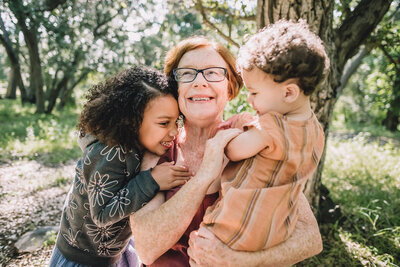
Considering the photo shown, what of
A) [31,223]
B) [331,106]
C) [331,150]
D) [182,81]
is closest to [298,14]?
[331,106]

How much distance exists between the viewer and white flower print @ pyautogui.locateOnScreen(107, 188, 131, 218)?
141 cm

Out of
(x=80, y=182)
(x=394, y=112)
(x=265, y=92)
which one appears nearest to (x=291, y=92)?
(x=265, y=92)

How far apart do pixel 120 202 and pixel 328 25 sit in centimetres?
224

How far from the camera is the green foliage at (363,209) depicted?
9.89 feet

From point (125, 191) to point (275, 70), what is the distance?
3.11 feet

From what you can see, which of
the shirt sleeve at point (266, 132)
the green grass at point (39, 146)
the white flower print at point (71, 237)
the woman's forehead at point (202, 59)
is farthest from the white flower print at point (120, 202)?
the green grass at point (39, 146)

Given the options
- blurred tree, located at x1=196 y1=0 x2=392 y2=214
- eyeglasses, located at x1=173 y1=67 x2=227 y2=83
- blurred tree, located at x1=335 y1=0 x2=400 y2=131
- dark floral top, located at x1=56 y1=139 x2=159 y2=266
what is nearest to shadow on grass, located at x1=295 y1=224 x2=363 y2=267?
blurred tree, located at x1=196 y1=0 x2=392 y2=214

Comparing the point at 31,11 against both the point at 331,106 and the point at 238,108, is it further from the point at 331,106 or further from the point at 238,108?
the point at 331,106

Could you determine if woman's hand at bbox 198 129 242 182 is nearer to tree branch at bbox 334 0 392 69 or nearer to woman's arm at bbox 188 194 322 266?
woman's arm at bbox 188 194 322 266

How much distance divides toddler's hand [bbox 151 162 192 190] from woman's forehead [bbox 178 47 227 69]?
0.67 meters

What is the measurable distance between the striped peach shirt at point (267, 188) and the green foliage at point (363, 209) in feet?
6.72

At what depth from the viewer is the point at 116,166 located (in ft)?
4.92

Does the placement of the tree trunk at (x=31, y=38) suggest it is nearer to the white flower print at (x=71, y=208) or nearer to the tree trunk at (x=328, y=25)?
the tree trunk at (x=328, y=25)

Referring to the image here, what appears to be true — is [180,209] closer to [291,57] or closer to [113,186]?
[113,186]
